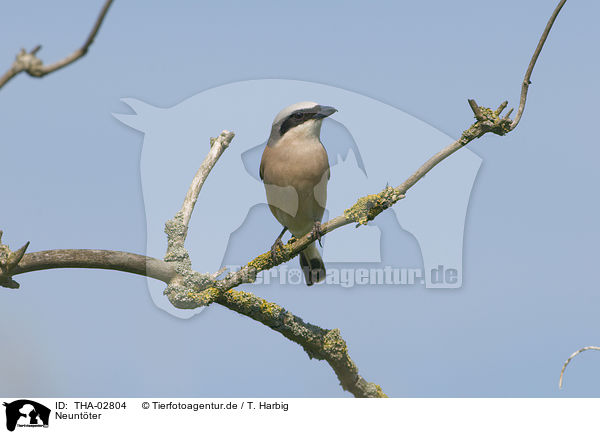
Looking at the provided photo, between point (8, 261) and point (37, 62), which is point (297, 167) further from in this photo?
point (37, 62)

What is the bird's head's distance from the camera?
523cm

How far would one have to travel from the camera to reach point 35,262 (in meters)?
3.98

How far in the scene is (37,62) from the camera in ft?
5.90

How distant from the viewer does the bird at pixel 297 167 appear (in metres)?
5.41

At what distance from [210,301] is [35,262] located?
46.6 inches

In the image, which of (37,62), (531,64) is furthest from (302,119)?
(37,62)

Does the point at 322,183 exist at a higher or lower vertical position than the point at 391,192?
higher

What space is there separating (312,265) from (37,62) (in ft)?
15.6
